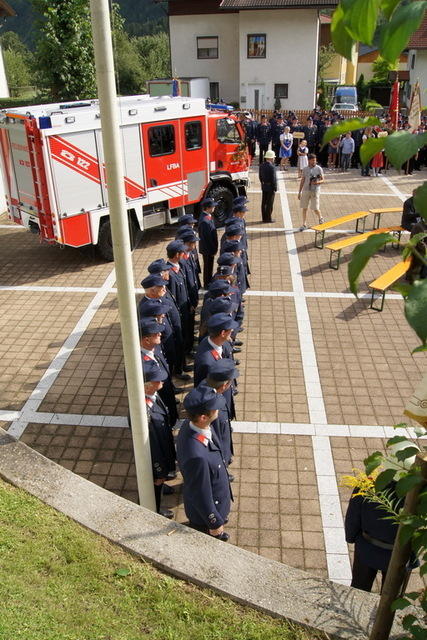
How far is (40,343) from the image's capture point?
8328 mm

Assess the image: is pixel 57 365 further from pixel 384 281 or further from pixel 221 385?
pixel 384 281

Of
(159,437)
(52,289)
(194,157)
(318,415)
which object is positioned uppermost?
(194,157)

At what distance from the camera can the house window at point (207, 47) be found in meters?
35.3

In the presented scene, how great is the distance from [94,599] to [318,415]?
3.61 m

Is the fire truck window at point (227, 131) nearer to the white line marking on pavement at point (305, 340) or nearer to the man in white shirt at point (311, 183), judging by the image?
the man in white shirt at point (311, 183)

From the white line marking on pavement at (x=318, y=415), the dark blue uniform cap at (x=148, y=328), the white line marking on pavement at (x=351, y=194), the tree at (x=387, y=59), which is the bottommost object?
the white line marking on pavement at (x=318, y=415)

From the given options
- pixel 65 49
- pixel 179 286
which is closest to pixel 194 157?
pixel 179 286

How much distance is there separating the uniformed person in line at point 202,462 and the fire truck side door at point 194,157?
8.87 metres

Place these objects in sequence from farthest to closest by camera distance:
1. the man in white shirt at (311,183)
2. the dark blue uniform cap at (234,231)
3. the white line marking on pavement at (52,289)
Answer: the man in white shirt at (311,183)
the white line marking on pavement at (52,289)
the dark blue uniform cap at (234,231)

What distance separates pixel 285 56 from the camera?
106 ft

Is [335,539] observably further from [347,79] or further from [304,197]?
[347,79]

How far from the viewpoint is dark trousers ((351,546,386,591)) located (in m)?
4.10

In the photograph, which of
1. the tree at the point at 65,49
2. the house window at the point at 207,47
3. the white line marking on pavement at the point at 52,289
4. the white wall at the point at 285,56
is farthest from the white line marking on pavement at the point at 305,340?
the house window at the point at 207,47

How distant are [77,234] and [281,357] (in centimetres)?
487
